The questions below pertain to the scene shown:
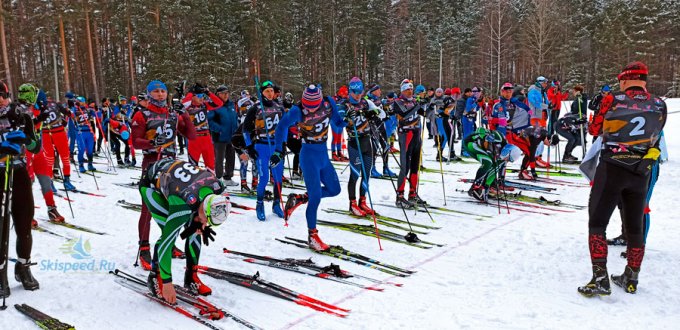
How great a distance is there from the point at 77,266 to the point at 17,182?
4.12 feet

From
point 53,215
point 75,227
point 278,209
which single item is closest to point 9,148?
point 75,227

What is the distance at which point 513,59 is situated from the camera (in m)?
48.3

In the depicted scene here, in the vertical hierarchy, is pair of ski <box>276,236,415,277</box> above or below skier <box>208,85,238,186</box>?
below

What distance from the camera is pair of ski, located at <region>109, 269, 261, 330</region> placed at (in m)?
3.94

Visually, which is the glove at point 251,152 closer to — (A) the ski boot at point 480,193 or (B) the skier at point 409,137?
(B) the skier at point 409,137

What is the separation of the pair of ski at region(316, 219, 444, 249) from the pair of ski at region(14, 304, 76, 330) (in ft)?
12.6

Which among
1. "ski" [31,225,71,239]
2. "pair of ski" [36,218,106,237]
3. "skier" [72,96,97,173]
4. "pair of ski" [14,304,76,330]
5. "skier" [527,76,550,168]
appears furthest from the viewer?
"skier" [72,96,97,173]

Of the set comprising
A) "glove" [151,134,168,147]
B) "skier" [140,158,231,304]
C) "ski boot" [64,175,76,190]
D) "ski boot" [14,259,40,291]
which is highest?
"glove" [151,134,168,147]

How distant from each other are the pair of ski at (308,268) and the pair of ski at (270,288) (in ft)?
1.45

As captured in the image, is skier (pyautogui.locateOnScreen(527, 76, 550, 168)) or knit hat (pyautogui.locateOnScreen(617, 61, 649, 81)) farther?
skier (pyautogui.locateOnScreen(527, 76, 550, 168))

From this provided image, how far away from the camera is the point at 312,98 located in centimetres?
617

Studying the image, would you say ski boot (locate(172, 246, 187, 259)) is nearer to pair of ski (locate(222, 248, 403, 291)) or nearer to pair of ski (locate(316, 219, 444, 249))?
pair of ski (locate(222, 248, 403, 291))

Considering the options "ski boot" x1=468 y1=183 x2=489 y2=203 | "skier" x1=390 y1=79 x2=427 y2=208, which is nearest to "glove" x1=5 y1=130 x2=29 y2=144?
"skier" x1=390 y1=79 x2=427 y2=208

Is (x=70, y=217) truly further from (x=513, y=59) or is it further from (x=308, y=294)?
(x=513, y=59)
